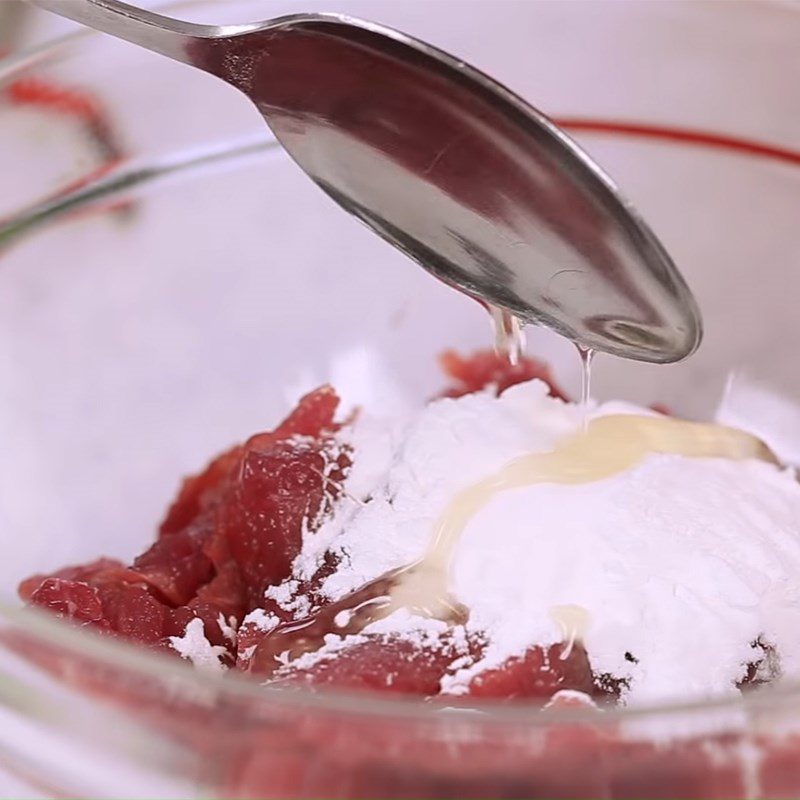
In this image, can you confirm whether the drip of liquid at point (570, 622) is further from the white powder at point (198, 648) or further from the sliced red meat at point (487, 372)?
the sliced red meat at point (487, 372)

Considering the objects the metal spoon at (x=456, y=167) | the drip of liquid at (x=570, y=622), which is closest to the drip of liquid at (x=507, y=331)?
the metal spoon at (x=456, y=167)

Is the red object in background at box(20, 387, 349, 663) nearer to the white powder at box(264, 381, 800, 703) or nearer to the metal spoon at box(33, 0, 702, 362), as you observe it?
the white powder at box(264, 381, 800, 703)

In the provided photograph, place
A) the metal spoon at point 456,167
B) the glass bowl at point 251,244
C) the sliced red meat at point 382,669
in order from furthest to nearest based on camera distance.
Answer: the glass bowl at point 251,244, the metal spoon at point 456,167, the sliced red meat at point 382,669

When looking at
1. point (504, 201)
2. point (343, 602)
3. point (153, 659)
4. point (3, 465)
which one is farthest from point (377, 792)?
point (3, 465)

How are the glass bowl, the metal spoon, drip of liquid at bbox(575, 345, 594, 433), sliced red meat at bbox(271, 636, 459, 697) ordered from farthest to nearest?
the glass bowl, drip of liquid at bbox(575, 345, 594, 433), the metal spoon, sliced red meat at bbox(271, 636, 459, 697)

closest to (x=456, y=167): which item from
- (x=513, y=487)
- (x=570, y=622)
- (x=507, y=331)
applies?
(x=507, y=331)

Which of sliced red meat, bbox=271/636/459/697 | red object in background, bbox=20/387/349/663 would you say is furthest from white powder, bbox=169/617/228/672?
sliced red meat, bbox=271/636/459/697
